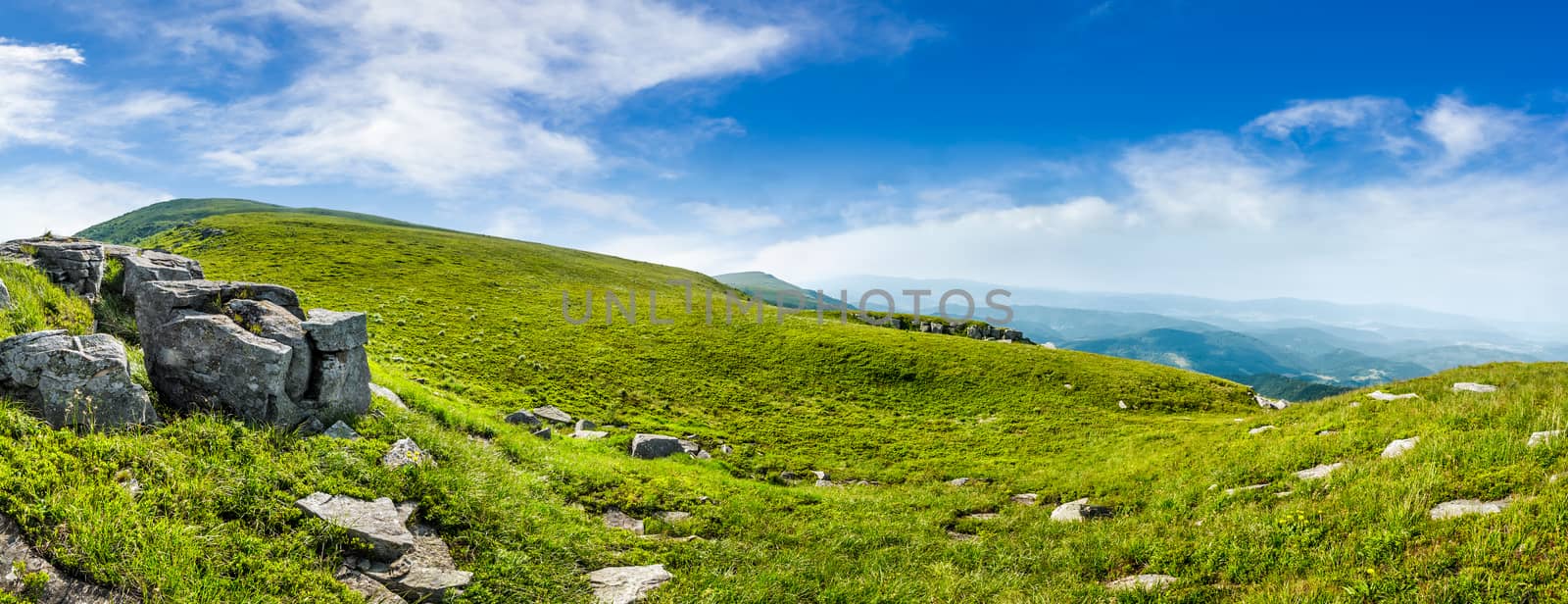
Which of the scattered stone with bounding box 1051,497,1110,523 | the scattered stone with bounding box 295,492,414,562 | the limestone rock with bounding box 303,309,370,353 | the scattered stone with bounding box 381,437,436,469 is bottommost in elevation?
the scattered stone with bounding box 1051,497,1110,523

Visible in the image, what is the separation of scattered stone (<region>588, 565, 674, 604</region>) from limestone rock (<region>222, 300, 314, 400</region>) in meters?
7.63

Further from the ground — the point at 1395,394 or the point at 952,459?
the point at 1395,394

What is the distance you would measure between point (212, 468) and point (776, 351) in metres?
37.9

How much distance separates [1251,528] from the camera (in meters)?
9.33

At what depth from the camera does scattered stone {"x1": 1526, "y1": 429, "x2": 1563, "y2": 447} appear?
353 inches

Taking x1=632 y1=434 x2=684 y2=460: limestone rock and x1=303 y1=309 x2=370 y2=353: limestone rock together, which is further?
x1=632 y1=434 x2=684 y2=460: limestone rock

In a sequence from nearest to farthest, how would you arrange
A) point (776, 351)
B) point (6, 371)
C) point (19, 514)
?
point (19, 514)
point (6, 371)
point (776, 351)

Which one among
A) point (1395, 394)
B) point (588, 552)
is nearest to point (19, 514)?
point (588, 552)

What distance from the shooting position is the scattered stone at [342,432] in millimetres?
10898

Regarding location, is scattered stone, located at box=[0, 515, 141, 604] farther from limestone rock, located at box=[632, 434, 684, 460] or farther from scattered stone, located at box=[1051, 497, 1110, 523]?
scattered stone, located at box=[1051, 497, 1110, 523]

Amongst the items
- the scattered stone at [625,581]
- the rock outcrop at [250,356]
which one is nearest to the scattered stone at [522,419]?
the rock outcrop at [250,356]

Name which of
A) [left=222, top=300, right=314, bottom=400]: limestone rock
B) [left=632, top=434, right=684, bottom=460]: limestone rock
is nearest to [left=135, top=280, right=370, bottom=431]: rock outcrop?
[left=222, top=300, right=314, bottom=400]: limestone rock

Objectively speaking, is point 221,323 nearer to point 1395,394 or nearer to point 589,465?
point 589,465

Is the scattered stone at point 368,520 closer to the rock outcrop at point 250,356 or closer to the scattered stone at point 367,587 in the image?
the scattered stone at point 367,587
